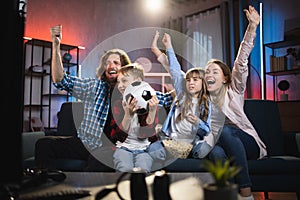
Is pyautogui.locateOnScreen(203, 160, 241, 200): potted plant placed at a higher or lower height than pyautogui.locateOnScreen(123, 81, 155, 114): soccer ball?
lower

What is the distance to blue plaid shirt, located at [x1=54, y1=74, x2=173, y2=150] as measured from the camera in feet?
4.63

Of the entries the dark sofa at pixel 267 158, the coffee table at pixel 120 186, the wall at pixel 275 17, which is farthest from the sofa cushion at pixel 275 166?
the wall at pixel 275 17

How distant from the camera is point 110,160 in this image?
1258 mm

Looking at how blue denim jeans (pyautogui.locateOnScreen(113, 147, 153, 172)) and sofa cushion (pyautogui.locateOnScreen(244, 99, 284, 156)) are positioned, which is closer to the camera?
blue denim jeans (pyautogui.locateOnScreen(113, 147, 153, 172))

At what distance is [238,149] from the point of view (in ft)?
4.14

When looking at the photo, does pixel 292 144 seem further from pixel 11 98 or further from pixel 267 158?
pixel 11 98

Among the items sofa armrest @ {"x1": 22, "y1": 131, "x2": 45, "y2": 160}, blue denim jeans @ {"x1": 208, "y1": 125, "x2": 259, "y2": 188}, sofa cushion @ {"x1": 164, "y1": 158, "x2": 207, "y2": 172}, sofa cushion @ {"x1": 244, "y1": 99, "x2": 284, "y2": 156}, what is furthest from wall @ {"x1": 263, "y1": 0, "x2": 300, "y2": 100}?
sofa armrest @ {"x1": 22, "y1": 131, "x2": 45, "y2": 160}

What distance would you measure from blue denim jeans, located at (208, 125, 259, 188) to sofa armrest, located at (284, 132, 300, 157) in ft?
0.79

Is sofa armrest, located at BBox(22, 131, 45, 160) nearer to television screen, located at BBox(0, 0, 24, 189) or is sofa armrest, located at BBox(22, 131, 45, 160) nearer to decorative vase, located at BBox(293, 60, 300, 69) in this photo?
television screen, located at BBox(0, 0, 24, 189)

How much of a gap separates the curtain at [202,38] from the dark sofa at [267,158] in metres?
1.62

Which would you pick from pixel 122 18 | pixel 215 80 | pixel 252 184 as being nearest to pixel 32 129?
pixel 122 18

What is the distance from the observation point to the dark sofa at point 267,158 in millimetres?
1268

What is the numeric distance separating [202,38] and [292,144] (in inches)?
81.6

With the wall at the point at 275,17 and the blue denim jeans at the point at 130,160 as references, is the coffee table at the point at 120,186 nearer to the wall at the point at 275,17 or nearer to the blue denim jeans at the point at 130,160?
the blue denim jeans at the point at 130,160
